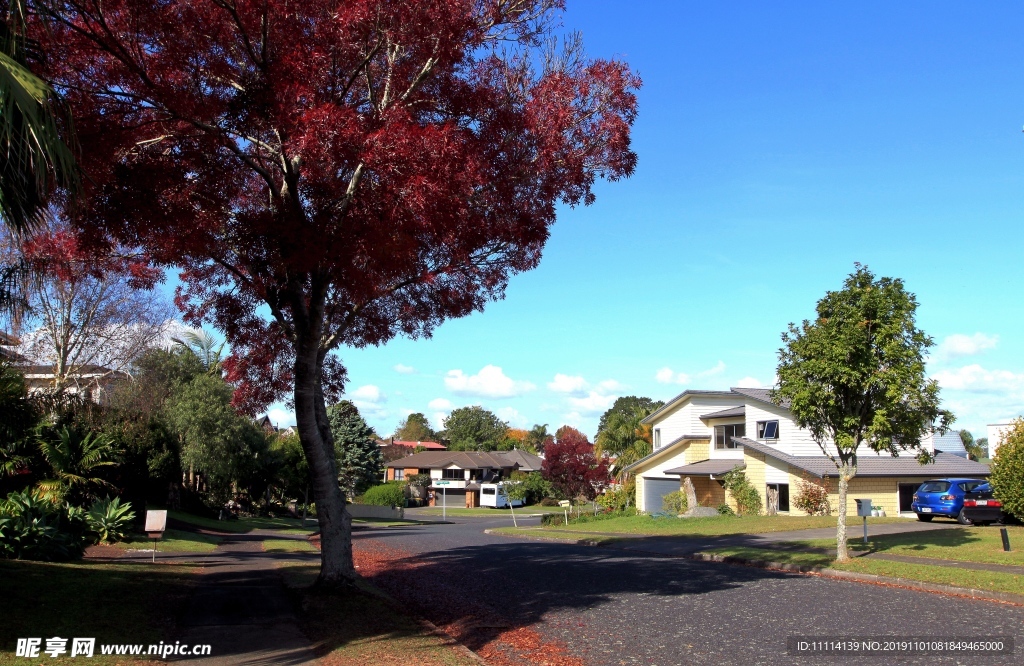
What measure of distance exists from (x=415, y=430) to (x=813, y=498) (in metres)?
127

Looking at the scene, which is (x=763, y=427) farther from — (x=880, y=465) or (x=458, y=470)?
(x=458, y=470)

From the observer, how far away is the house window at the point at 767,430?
128ft

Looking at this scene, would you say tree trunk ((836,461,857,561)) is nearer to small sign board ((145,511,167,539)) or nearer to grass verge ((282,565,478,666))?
grass verge ((282,565,478,666))

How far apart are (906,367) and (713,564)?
6754 mm

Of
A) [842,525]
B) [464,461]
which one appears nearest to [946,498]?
[842,525]

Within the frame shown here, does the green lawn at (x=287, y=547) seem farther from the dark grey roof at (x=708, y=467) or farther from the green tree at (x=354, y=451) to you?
the green tree at (x=354, y=451)

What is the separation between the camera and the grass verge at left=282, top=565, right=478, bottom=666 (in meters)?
9.01

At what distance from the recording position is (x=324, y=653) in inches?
365

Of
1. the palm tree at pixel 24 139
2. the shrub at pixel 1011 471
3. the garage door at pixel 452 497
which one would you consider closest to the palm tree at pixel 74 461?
the palm tree at pixel 24 139

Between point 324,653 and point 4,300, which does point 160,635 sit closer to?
point 324,653

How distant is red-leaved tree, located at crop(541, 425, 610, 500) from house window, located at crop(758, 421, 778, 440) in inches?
489

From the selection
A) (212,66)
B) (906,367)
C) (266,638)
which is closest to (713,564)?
(906,367)

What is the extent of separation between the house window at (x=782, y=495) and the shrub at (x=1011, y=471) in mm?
13824

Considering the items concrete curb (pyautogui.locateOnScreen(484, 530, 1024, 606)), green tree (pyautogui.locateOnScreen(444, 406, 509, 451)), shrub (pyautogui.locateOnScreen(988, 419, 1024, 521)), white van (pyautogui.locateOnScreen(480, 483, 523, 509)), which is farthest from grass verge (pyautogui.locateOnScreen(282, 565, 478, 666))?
green tree (pyautogui.locateOnScreen(444, 406, 509, 451))
